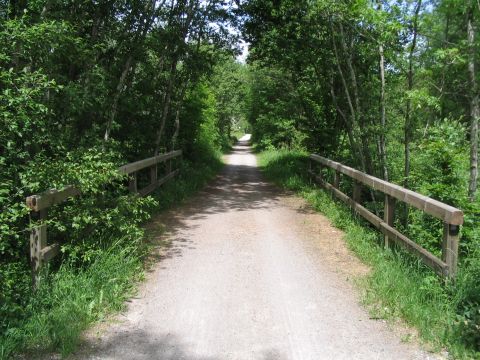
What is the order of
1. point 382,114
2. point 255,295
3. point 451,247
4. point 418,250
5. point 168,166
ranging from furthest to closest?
1. point 168,166
2. point 382,114
3. point 418,250
4. point 255,295
5. point 451,247

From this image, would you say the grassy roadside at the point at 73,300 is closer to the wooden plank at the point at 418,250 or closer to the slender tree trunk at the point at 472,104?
the wooden plank at the point at 418,250

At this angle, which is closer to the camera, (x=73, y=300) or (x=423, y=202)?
(x=73, y=300)

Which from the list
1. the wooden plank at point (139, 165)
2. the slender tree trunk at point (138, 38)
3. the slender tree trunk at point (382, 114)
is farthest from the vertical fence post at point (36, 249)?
the slender tree trunk at point (382, 114)

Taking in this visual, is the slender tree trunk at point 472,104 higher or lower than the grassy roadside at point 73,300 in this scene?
higher

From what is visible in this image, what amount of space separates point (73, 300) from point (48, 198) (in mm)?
1011

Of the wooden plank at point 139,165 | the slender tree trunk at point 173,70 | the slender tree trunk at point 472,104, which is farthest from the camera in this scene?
the slender tree trunk at point 173,70

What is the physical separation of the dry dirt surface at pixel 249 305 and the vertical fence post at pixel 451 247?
37.0 inches

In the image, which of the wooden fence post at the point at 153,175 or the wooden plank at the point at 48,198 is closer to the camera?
the wooden plank at the point at 48,198

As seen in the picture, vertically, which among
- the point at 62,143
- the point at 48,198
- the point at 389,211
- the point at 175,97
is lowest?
the point at 389,211

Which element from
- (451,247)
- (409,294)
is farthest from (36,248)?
(451,247)

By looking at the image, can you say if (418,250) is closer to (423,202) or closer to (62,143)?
(423,202)

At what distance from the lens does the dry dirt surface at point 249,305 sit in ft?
12.2

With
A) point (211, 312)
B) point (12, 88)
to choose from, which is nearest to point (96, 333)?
point (211, 312)

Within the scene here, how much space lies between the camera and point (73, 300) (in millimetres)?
4316
